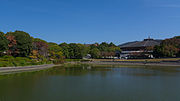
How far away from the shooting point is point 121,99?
28.0 ft

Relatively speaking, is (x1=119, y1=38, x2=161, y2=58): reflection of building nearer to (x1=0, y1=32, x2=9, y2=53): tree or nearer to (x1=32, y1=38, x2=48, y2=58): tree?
(x1=32, y1=38, x2=48, y2=58): tree

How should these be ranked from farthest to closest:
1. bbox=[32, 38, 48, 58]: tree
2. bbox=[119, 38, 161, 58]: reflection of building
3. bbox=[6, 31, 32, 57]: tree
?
bbox=[119, 38, 161, 58]: reflection of building → bbox=[32, 38, 48, 58]: tree → bbox=[6, 31, 32, 57]: tree

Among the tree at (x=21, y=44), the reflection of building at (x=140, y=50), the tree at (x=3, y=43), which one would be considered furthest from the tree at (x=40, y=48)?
the reflection of building at (x=140, y=50)

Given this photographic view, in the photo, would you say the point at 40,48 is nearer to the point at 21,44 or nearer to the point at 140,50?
the point at 21,44

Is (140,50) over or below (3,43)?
below

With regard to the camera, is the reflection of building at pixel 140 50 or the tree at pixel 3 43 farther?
the reflection of building at pixel 140 50

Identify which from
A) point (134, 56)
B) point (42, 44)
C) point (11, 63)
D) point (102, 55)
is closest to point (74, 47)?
point (102, 55)

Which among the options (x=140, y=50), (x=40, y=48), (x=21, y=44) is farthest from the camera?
(x=140, y=50)

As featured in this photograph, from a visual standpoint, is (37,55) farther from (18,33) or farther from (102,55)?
(102,55)

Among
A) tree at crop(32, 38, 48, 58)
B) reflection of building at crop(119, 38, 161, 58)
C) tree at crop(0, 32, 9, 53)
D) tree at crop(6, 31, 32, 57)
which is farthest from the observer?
reflection of building at crop(119, 38, 161, 58)

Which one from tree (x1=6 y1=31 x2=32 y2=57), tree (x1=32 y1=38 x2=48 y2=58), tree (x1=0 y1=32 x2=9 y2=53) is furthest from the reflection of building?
tree (x1=0 y1=32 x2=9 y2=53)

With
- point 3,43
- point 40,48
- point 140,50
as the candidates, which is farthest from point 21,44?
point 140,50

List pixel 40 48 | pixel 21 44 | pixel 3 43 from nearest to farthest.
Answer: pixel 3 43, pixel 21 44, pixel 40 48

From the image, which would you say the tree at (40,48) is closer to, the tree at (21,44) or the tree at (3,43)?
the tree at (21,44)
